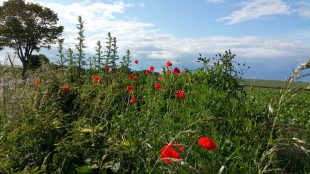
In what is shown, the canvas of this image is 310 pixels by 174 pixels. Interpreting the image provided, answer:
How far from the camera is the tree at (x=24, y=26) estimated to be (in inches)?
1661

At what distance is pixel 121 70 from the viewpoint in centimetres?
878

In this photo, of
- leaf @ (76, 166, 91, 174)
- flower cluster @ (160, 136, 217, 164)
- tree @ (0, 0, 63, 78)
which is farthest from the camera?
tree @ (0, 0, 63, 78)

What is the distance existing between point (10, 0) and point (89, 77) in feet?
127

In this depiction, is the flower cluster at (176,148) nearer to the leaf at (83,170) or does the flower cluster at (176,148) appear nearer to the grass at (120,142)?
the grass at (120,142)

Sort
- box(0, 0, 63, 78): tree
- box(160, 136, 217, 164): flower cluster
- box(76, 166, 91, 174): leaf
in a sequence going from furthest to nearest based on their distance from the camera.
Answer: box(0, 0, 63, 78): tree
box(76, 166, 91, 174): leaf
box(160, 136, 217, 164): flower cluster

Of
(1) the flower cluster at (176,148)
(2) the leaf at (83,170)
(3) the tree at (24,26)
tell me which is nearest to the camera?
(1) the flower cluster at (176,148)

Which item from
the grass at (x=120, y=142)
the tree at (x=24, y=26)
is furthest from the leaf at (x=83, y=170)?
the tree at (x=24, y=26)

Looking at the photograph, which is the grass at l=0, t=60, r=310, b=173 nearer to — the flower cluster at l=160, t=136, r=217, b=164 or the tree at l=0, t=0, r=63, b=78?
the flower cluster at l=160, t=136, r=217, b=164

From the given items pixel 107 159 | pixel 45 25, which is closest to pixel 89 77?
pixel 107 159

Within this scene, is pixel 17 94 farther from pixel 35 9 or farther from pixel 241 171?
pixel 35 9

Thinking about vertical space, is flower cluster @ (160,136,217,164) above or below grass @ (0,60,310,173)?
above

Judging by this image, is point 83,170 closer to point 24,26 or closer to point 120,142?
point 120,142

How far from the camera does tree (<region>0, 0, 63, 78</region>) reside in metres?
42.2

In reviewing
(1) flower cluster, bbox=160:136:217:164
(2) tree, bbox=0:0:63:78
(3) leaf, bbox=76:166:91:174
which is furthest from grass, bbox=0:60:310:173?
(2) tree, bbox=0:0:63:78
